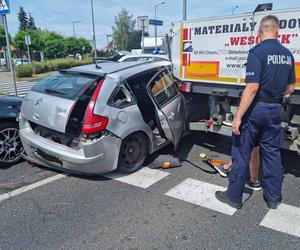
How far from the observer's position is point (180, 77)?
4.92 metres

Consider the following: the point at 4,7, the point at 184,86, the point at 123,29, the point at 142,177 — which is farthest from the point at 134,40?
the point at 142,177

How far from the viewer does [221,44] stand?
168 inches

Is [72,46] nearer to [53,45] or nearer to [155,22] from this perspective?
[53,45]

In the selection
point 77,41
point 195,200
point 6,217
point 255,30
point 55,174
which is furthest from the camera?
point 77,41

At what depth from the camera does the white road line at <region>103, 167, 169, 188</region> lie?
4055 millimetres

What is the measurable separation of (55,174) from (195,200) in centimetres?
211

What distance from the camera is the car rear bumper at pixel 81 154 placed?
3781mm

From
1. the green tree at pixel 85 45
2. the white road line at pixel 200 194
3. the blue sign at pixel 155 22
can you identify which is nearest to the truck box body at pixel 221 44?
the white road line at pixel 200 194

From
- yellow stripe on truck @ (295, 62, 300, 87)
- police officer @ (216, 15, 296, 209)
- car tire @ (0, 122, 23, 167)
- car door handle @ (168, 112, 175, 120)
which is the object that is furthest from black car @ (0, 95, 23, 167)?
yellow stripe on truck @ (295, 62, 300, 87)

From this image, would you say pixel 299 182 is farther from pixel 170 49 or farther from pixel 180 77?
pixel 170 49

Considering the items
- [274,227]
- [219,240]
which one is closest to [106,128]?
[219,240]

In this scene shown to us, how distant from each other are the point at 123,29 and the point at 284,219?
2381 inches

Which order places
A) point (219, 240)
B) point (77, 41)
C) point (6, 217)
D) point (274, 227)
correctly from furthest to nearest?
1. point (77, 41)
2. point (6, 217)
3. point (274, 227)
4. point (219, 240)

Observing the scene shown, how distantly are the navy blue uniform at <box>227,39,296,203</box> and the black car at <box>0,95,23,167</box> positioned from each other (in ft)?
11.0
